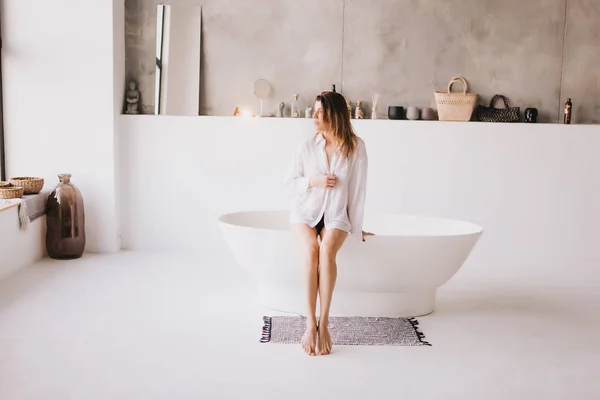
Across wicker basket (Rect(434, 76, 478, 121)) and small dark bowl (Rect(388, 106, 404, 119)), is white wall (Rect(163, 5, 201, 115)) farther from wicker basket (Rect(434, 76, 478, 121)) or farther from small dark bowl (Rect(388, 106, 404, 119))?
wicker basket (Rect(434, 76, 478, 121))

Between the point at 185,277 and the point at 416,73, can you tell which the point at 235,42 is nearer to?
the point at 416,73

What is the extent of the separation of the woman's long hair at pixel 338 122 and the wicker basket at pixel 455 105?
7.91 ft

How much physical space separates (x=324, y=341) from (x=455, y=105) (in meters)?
2.99

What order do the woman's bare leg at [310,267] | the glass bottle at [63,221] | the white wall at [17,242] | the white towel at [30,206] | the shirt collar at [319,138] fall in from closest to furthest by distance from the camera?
the woman's bare leg at [310,267] → the shirt collar at [319,138] → the white wall at [17,242] → the white towel at [30,206] → the glass bottle at [63,221]

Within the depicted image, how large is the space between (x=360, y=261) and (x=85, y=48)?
9.79ft

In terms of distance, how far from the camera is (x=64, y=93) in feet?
17.2

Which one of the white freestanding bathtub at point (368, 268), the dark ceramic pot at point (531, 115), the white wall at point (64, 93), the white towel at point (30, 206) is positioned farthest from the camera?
the dark ceramic pot at point (531, 115)

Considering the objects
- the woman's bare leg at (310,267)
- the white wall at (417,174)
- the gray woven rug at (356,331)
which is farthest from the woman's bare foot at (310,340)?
the white wall at (417,174)

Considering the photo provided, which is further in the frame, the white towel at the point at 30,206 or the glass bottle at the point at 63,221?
the glass bottle at the point at 63,221

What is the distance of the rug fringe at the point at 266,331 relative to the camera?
3.30 metres

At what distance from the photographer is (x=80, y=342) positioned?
3.23 metres

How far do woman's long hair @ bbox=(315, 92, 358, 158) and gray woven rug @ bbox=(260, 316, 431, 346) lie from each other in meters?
0.90

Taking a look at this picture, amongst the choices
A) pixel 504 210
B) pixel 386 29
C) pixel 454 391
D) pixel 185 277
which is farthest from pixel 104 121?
pixel 454 391

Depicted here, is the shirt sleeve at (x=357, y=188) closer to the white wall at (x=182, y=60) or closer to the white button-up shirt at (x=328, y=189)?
the white button-up shirt at (x=328, y=189)
